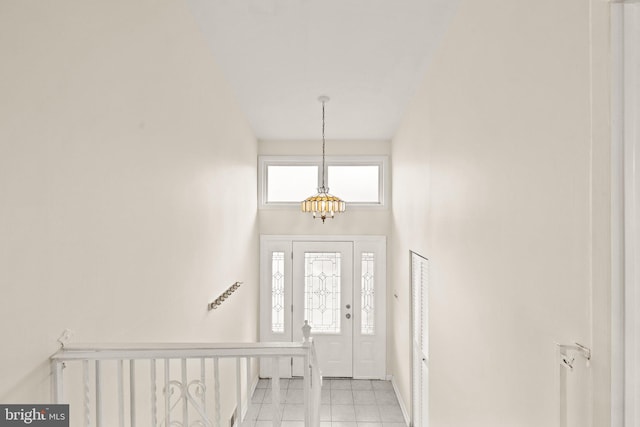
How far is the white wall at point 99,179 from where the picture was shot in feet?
3.66

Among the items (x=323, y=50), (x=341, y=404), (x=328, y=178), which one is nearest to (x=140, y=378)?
(x=323, y=50)

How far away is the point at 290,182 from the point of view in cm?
582

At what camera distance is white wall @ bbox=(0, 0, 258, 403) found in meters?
1.12

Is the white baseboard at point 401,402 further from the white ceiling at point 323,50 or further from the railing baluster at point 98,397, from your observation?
the railing baluster at point 98,397

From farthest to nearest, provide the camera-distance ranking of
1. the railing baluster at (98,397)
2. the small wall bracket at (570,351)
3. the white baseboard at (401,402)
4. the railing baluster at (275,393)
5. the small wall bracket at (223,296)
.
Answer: the white baseboard at (401,402) < the small wall bracket at (223,296) < the railing baluster at (275,393) < the railing baluster at (98,397) < the small wall bracket at (570,351)

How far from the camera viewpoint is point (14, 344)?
1.11 metres

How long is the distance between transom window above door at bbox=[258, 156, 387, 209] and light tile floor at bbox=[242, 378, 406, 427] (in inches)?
101

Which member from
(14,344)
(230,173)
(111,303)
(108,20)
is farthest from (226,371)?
(108,20)

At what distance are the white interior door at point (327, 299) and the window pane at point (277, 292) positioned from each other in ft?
0.60

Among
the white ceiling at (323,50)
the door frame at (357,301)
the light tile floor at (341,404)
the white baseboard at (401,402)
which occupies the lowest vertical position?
the light tile floor at (341,404)

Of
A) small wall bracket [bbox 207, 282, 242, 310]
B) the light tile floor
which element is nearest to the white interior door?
the light tile floor

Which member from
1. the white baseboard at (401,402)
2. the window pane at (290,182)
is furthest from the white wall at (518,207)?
the window pane at (290,182)

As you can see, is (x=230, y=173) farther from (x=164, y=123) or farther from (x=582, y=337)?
(x=582, y=337)

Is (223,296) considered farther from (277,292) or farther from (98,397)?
(277,292)
